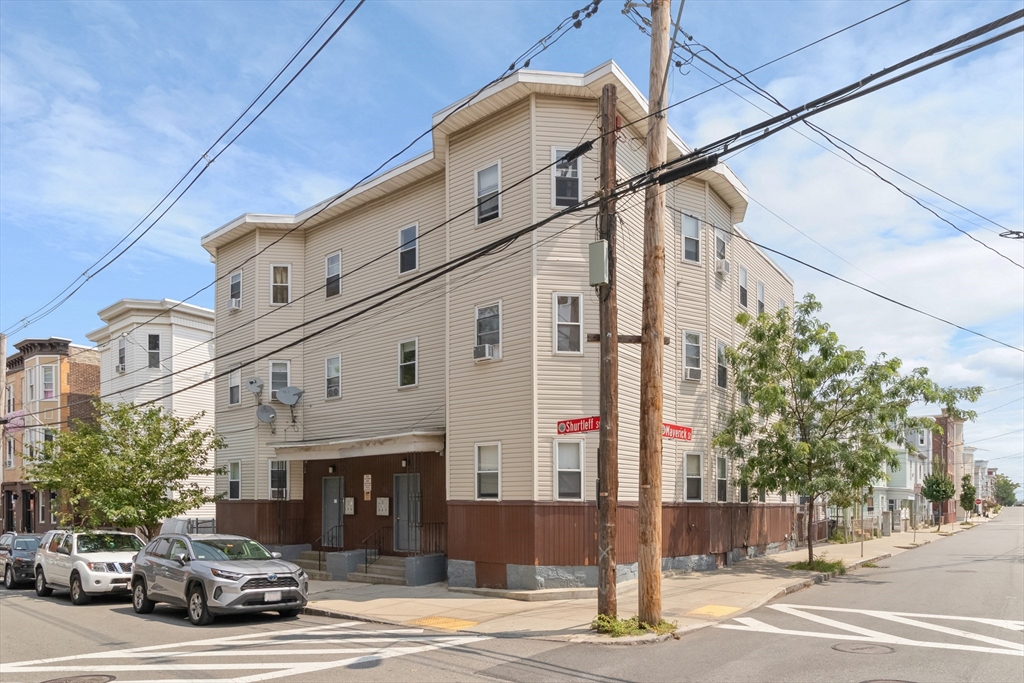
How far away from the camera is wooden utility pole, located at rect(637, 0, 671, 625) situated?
499 inches

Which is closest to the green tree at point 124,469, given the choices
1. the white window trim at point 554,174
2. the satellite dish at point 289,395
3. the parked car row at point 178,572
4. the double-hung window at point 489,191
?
the parked car row at point 178,572

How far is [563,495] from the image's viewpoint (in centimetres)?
1784

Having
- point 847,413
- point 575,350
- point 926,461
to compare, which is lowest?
point 926,461

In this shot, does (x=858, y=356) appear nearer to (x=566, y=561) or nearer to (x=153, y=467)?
(x=566, y=561)

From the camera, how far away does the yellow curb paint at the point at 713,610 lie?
14680 mm

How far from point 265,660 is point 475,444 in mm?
8205

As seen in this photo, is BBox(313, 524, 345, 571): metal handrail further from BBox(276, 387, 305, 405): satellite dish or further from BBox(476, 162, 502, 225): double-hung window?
BBox(476, 162, 502, 225): double-hung window

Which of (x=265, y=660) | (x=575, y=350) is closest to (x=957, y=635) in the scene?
(x=575, y=350)

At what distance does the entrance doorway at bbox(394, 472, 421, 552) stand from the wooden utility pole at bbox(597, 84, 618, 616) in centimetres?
951

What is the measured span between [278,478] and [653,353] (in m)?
16.4

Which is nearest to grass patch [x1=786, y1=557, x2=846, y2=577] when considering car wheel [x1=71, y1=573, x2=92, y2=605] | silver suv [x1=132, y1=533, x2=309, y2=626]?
silver suv [x1=132, y1=533, x2=309, y2=626]

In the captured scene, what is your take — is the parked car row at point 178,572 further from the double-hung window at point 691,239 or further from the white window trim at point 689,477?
the double-hung window at point 691,239

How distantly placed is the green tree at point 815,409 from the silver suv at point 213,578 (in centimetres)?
1104

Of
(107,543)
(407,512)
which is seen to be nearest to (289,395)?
(407,512)
